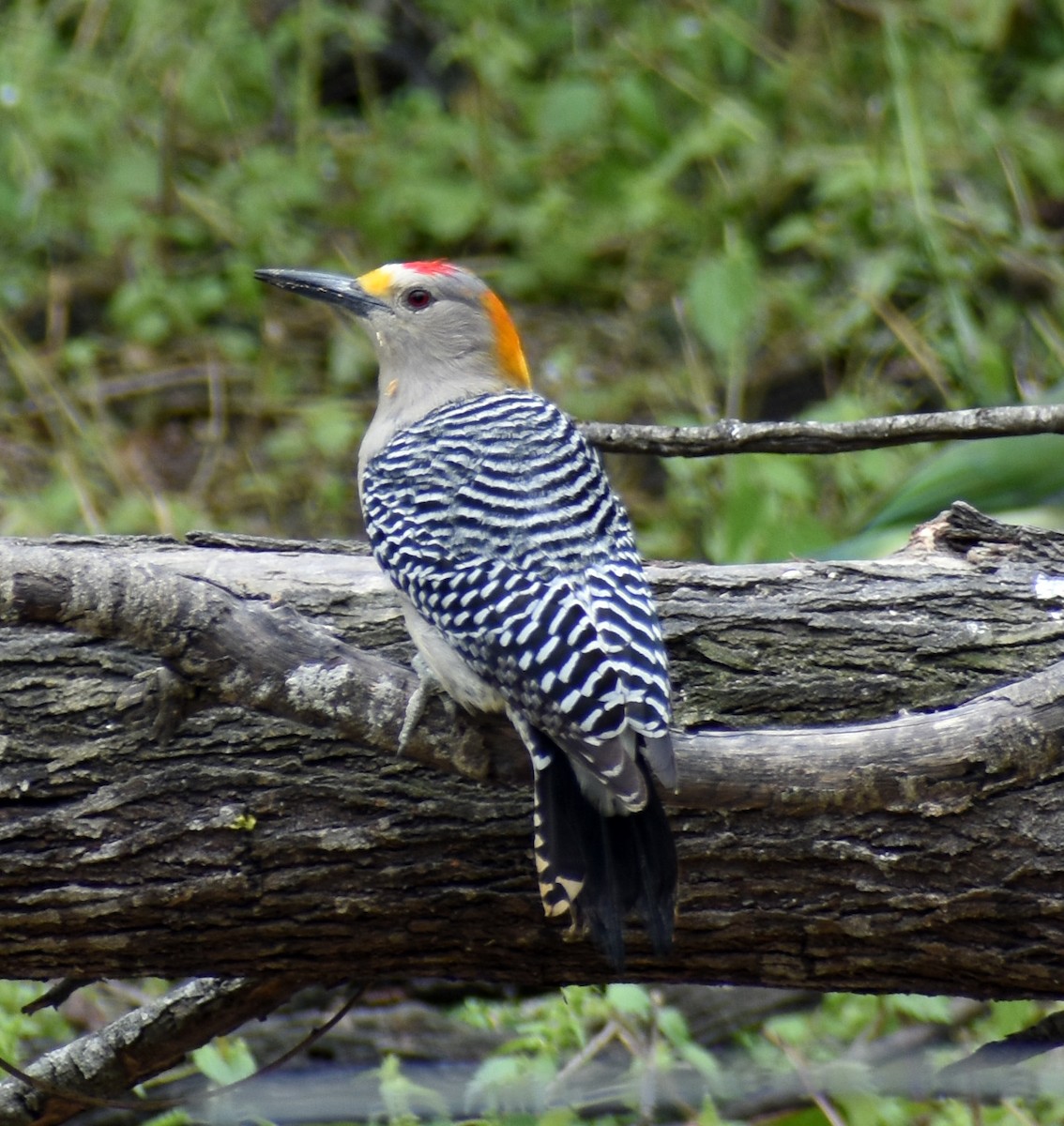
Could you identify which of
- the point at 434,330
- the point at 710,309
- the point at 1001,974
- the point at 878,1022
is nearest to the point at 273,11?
the point at 710,309

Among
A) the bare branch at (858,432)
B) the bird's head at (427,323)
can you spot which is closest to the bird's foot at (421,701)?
the bare branch at (858,432)

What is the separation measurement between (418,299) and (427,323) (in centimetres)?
7

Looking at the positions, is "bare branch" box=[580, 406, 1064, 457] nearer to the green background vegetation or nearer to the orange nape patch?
the orange nape patch

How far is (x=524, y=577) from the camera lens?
2.54 metres

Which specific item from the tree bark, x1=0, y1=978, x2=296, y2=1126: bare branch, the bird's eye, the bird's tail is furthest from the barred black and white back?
x1=0, y1=978, x2=296, y2=1126: bare branch

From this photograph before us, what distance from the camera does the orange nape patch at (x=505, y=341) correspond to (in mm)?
3504

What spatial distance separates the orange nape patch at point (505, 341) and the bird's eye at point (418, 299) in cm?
12

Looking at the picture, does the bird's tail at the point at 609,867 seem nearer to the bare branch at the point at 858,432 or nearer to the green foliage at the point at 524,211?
the bare branch at the point at 858,432

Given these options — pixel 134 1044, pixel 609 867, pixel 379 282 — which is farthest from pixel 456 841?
pixel 379 282

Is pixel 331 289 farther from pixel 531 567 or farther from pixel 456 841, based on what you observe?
pixel 456 841

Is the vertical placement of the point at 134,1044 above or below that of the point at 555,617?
Answer: below

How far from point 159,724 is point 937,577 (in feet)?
4.76

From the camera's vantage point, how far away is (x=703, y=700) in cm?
271

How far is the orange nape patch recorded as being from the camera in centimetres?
350
